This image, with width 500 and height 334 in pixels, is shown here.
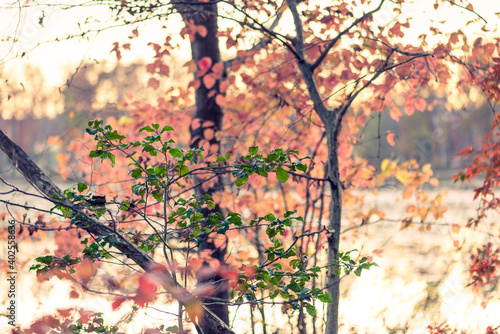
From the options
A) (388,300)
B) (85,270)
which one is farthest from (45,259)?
(388,300)

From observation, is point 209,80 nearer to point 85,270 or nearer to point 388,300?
point 85,270

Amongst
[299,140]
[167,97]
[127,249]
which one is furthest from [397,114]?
[127,249]

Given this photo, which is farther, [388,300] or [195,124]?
[388,300]

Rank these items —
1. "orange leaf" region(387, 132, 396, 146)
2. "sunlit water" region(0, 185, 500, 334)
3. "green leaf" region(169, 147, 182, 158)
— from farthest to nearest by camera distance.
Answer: "sunlit water" region(0, 185, 500, 334) < "orange leaf" region(387, 132, 396, 146) < "green leaf" region(169, 147, 182, 158)

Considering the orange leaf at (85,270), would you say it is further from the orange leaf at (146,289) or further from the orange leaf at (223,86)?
the orange leaf at (223,86)

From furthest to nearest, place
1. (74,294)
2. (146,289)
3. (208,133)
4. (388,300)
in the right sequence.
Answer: (388,300) → (208,133) → (74,294) → (146,289)

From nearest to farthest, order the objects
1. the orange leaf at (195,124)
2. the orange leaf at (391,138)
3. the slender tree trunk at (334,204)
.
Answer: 1. the slender tree trunk at (334,204)
2. the orange leaf at (391,138)
3. the orange leaf at (195,124)

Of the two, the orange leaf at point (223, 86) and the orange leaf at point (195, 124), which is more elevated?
the orange leaf at point (223, 86)

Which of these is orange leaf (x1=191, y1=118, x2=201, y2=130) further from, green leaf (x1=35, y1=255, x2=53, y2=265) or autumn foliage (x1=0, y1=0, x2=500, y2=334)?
green leaf (x1=35, y1=255, x2=53, y2=265)

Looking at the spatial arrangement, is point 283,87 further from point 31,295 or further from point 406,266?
point 406,266

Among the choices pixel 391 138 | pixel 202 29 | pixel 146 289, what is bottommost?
pixel 146 289

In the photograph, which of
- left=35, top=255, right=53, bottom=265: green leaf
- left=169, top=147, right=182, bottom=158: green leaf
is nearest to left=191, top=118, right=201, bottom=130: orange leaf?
left=169, top=147, right=182, bottom=158: green leaf

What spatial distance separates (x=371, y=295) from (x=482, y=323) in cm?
223

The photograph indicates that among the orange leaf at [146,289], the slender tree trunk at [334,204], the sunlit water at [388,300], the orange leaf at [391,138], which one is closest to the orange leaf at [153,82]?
the sunlit water at [388,300]
